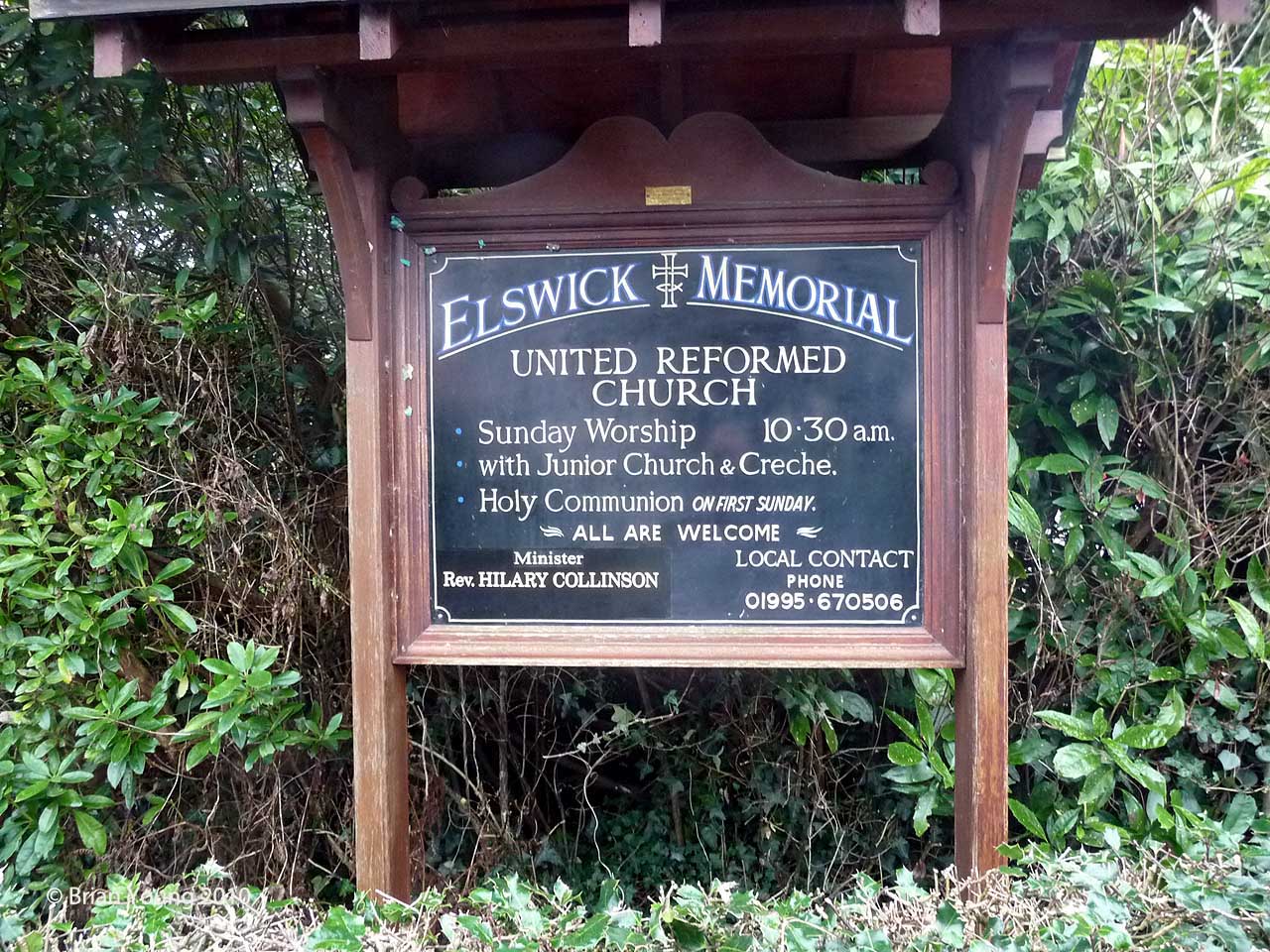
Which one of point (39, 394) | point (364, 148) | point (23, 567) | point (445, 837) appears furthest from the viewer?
point (445, 837)

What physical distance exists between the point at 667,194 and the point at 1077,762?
2260mm

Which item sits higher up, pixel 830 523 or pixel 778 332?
pixel 778 332

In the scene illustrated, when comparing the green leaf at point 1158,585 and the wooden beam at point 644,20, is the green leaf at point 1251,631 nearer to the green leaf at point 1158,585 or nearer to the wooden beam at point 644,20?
the green leaf at point 1158,585

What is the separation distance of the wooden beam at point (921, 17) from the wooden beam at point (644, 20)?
1.71ft

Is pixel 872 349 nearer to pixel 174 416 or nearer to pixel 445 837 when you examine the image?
pixel 174 416

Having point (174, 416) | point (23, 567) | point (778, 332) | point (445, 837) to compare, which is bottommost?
point (445, 837)

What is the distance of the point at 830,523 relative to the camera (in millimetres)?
2170

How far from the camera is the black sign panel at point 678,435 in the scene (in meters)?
2.16

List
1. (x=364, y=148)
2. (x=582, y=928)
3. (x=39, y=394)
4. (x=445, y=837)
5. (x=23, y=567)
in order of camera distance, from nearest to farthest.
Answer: (x=582, y=928), (x=364, y=148), (x=23, y=567), (x=39, y=394), (x=445, y=837)

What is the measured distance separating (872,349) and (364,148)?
60.4 inches

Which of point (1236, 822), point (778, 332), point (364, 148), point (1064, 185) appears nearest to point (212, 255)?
point (364, 148)

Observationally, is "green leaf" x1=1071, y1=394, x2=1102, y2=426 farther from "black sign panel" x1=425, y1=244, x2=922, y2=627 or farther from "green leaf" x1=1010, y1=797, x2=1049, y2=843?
"green leaf" x1=1010, y1=797, x2=1049, y2=843

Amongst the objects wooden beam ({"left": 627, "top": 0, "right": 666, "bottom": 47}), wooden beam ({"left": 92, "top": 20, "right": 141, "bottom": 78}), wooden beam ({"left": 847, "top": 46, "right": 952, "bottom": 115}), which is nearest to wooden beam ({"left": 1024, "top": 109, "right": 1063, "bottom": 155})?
wooden beam ({"left": 847, "top": 46, "right": 952, "bottom": 115})

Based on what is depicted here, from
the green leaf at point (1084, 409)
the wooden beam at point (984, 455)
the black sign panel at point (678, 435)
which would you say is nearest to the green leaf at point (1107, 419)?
the green leaf at point (1084, 409)
